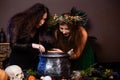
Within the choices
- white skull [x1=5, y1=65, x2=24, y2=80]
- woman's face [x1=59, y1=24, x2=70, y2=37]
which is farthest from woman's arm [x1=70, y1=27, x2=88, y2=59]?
white skull [x1=5, y1=65, x2=24, y2=80]

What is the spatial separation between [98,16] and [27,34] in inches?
60.8

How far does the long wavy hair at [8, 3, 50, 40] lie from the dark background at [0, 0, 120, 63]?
0.91 m

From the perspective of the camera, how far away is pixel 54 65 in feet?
6.04

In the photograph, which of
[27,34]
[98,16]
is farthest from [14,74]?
[98,16]

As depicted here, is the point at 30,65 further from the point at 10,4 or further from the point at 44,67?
the point at 10,4

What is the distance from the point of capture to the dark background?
376 cm

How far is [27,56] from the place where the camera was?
2.75m

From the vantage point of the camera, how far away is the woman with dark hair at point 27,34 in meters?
2.54

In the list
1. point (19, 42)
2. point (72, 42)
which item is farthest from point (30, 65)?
point (72, 42)

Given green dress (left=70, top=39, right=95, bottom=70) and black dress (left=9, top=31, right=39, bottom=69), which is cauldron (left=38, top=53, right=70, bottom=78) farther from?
green dress (left=70, top=39, right=95, bottom=70)

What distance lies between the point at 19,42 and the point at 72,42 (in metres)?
0.99

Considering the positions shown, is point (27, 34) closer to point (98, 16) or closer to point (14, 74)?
point (14, 74)

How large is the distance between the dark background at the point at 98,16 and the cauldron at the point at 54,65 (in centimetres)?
196

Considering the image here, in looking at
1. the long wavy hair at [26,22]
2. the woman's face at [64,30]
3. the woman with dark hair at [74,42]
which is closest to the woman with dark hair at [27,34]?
the long wavy hair at [26,22]
